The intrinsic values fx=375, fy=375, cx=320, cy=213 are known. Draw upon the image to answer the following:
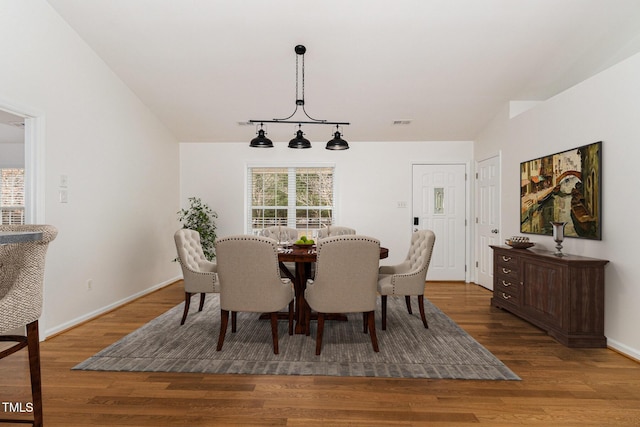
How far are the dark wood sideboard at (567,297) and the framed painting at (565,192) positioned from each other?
15.4 inches

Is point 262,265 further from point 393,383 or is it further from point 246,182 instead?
point 246,182

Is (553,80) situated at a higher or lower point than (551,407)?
higher

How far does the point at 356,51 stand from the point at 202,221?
11.2 feet

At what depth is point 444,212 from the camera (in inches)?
244

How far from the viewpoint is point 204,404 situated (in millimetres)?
2211

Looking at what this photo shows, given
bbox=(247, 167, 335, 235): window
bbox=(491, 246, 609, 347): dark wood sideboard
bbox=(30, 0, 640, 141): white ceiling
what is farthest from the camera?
bbox=(247, 167, 335, 235): window

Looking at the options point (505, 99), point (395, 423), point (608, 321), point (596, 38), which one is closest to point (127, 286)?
point (395, 423)

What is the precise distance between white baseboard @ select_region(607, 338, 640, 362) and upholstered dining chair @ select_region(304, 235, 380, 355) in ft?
6.52

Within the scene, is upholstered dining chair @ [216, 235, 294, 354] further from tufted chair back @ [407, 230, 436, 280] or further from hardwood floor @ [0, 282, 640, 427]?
tufted chair back @ [407, 230, 436, 280]

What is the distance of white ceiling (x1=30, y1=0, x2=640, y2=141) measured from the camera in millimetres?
3445

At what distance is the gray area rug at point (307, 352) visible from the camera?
2.67 m

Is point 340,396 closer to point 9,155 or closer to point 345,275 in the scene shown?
point 345,275

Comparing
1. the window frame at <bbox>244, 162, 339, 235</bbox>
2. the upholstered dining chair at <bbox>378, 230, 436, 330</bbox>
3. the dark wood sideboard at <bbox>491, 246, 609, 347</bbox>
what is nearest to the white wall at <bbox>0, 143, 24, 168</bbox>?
the window frame at <bbox>244, 162, 339, 235</bbox>

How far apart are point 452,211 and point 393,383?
13.9 ft
